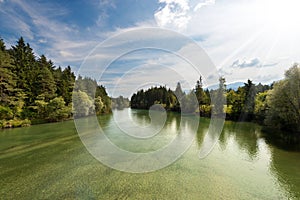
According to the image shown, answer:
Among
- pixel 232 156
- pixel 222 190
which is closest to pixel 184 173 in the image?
pixel 222 190

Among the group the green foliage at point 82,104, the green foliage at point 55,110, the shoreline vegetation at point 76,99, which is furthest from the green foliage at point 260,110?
the green foliage at point 55,110

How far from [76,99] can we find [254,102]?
33.2 metres

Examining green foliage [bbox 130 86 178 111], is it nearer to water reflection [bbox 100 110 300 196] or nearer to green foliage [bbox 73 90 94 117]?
green foliage [bbox 73 90 94 117]

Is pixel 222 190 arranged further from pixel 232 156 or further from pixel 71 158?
pixel 71 158

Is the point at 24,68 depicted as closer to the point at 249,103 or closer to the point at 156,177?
the point at 156,177

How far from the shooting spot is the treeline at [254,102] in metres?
19.0

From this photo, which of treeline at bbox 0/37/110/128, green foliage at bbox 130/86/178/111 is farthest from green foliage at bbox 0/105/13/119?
green foliage at bbox 130/86/178/111

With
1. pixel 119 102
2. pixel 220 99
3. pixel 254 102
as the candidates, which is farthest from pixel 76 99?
pixel 254 102

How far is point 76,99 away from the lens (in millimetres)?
28406

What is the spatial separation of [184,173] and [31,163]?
959 centimetres

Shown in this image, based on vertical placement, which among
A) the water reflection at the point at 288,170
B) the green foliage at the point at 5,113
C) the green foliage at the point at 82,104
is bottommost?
the water reflection at the point at 288,170

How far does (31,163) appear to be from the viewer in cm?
1096

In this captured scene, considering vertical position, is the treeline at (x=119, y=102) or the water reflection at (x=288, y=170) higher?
the treeline at (x=119, y=102)

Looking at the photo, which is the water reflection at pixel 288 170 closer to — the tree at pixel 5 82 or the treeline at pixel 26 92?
the treeline at pixel 26 92
